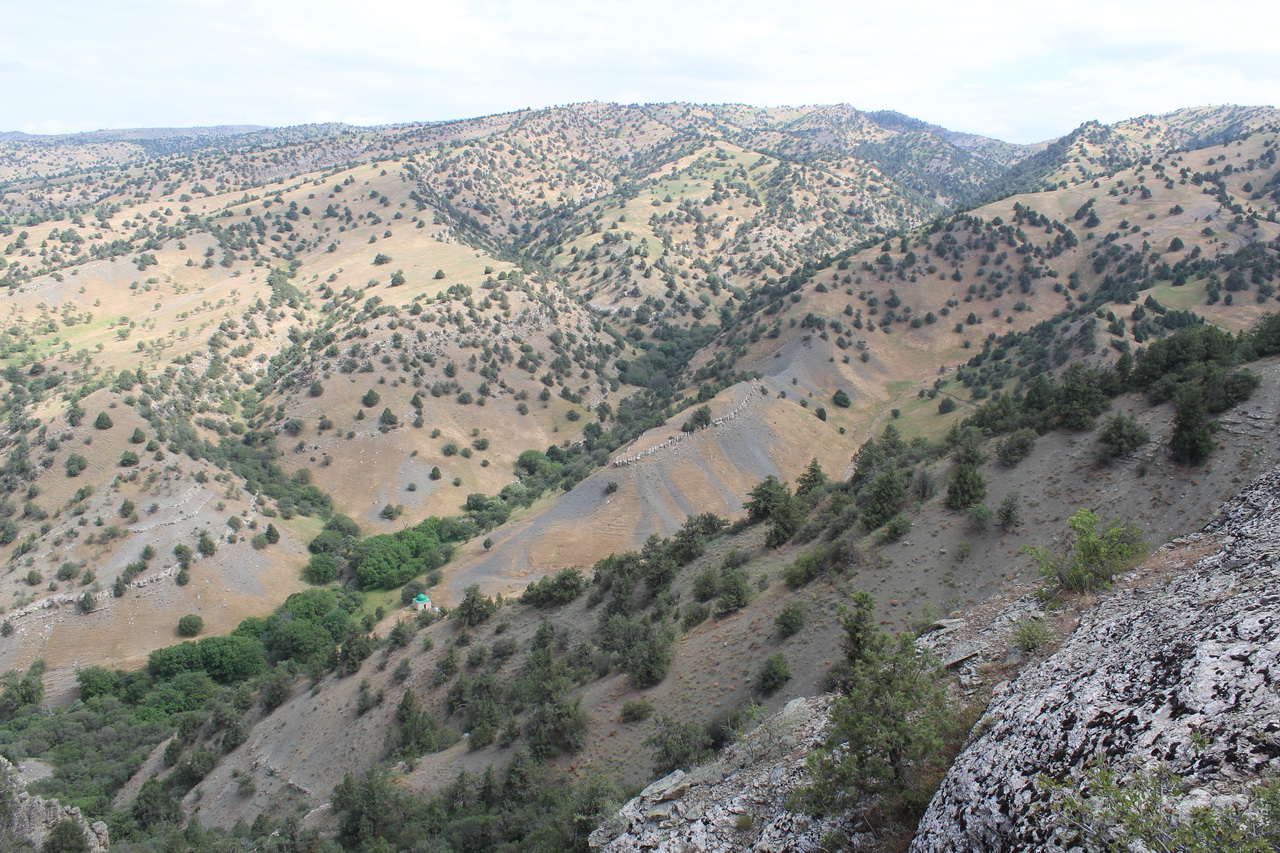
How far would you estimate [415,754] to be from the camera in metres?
25.0

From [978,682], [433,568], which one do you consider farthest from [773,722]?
[433,568]

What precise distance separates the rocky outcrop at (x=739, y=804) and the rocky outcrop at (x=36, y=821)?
22.1m

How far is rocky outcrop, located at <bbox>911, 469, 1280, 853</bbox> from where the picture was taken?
5.82 meters

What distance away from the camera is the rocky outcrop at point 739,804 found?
34.8 feet

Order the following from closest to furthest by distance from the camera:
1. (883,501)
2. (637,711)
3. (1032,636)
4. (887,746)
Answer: (887,746) → (1032,636) → (637,711) → (883,501)

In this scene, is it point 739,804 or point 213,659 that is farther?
point 213,659

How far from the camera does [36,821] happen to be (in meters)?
23.2

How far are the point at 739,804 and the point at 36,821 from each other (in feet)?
89.3

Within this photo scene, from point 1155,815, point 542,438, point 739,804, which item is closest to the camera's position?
point 1155,815

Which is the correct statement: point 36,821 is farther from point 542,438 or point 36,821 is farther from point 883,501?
point 542,438

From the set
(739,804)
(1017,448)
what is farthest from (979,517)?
(739,804)

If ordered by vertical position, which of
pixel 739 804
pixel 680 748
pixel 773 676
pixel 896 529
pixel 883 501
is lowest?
pixel 680 748

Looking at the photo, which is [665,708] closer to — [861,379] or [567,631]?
[567,631]

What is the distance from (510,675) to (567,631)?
11.0ft
